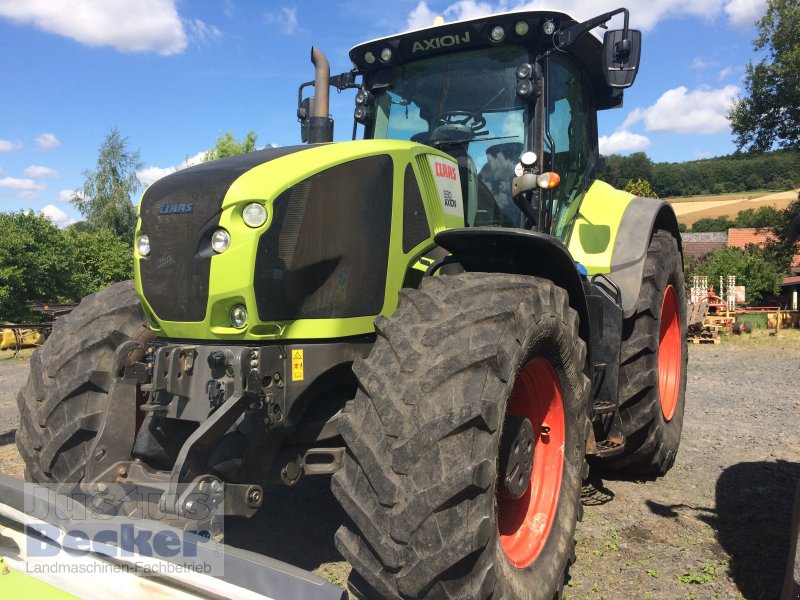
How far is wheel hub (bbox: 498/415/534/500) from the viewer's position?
9.23ft

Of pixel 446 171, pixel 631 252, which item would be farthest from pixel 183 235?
pixel 631 252

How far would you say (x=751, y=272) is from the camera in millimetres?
36688

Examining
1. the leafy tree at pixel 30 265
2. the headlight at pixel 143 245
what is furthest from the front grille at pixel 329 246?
the leafy tree at pixel 30 265

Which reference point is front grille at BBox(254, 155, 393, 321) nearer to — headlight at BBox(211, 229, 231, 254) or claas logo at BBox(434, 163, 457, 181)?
headlight at BBox(211, 229, 231, 254)

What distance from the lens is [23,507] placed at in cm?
256

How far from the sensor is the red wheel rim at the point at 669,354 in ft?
18.0

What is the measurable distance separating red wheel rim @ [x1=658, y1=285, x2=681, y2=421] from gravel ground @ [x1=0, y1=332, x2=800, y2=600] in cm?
50

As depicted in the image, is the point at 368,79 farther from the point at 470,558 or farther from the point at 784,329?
the point at 784,329

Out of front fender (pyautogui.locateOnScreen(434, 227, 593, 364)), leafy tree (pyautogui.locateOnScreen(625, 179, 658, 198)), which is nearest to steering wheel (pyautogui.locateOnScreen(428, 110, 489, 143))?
front fender (pyautogui.locateOnScreen(434, 227, 593, 364))

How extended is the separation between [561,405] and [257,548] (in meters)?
1.76

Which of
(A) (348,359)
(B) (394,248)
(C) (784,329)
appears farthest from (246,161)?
(C) (784,329)

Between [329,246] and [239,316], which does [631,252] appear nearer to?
[329,246]

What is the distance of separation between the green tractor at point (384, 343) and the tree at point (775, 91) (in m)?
26.0

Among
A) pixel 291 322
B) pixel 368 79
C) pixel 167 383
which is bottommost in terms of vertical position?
pixel 167 383
